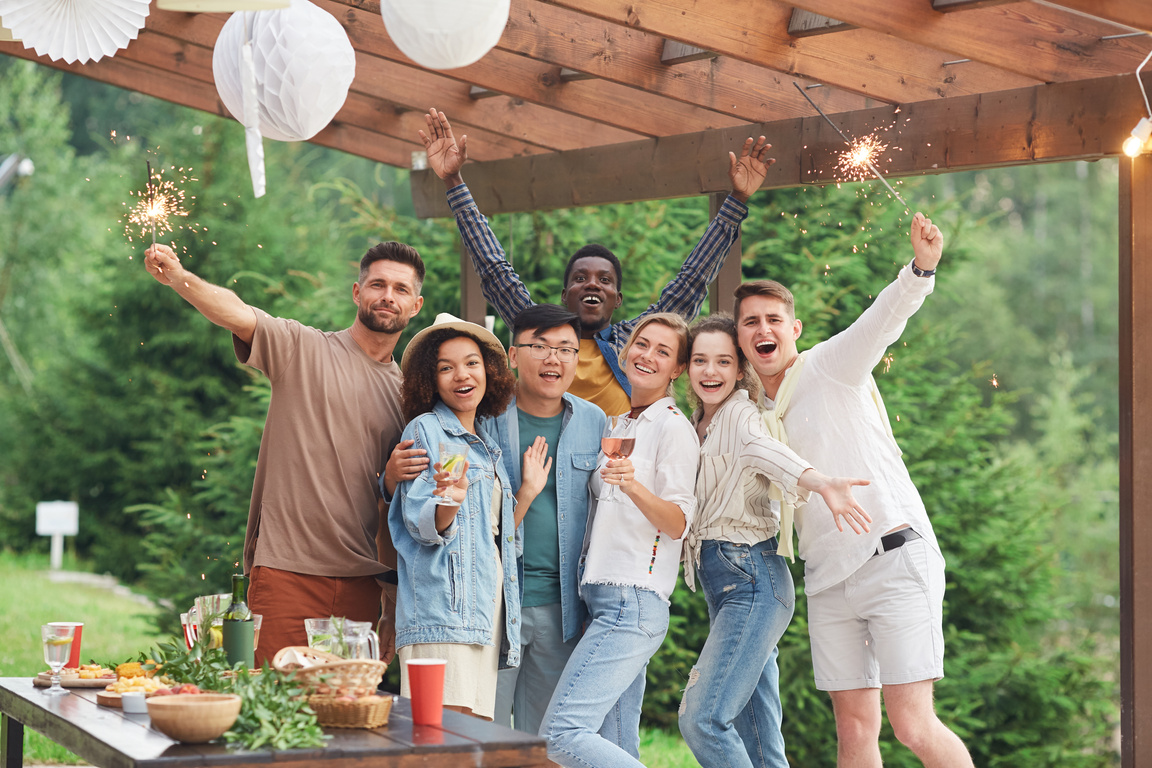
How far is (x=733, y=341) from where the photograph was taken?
334 cm

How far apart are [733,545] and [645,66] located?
1947 millimetres

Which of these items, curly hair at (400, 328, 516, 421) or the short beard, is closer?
curly hair at (400, 328, 516, 421)

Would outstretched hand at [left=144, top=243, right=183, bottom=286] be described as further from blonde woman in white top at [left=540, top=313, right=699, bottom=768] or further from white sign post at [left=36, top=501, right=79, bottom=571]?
white sign post at [left=36, top=501, right=79, bottom=571]

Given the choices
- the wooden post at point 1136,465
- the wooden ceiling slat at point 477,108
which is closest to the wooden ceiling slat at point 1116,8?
the wooden post at point 1136,465

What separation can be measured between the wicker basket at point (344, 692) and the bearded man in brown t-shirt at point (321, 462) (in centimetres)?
102

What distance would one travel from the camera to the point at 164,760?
2.05m

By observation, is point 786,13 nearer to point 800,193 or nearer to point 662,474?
point 662,474

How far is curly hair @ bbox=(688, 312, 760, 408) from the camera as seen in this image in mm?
3346

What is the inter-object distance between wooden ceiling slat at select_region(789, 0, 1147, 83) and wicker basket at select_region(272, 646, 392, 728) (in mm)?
2183

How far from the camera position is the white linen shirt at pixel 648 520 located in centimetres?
317

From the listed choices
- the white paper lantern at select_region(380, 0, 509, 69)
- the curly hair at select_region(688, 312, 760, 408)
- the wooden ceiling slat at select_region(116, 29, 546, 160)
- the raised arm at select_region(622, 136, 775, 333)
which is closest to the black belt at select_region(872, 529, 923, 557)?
the curly hair at select_region(688, 312, 760, 408)

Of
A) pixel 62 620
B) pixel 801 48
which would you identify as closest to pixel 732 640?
pixel 801 48

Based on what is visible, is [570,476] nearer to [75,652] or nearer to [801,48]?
[75,652]

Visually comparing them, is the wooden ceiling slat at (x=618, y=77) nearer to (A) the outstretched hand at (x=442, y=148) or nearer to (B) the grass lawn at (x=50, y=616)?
(A) the outstretched hand at (x=442, y=148)
